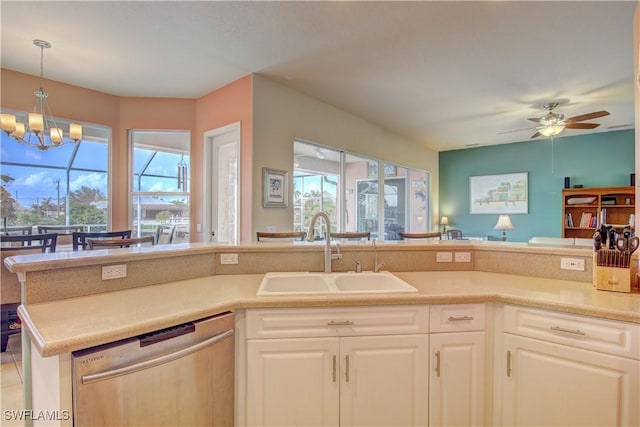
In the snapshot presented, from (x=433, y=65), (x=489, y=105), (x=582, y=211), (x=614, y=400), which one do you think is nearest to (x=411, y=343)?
(x=614, y=400)

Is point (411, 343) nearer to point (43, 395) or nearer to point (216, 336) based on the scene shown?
point (216, 336)

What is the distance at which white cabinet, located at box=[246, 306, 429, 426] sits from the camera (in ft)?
4.91

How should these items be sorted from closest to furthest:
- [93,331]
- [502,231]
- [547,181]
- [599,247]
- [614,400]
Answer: [93,331] < [614,400] < [599,247] < [547,181] < [502,231]

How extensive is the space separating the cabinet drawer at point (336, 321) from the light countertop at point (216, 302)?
42 mm

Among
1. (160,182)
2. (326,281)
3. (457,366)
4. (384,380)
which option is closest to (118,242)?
(326,281)

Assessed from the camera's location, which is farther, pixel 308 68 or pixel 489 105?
pixel 489 105

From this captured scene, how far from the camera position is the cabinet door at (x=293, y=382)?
1494 mm

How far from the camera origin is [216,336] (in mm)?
1391

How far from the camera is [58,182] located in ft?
13.5

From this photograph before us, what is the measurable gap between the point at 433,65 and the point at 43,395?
3.82m

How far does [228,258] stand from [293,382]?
91 centimetres

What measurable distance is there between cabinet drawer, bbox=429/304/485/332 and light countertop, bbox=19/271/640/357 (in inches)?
1.5

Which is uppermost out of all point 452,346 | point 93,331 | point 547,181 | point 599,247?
Result: point 547,181

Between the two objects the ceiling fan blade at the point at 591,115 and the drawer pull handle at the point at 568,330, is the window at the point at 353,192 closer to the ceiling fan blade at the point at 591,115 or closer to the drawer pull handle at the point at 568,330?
the ceiling fan blade at the point at 591,115
